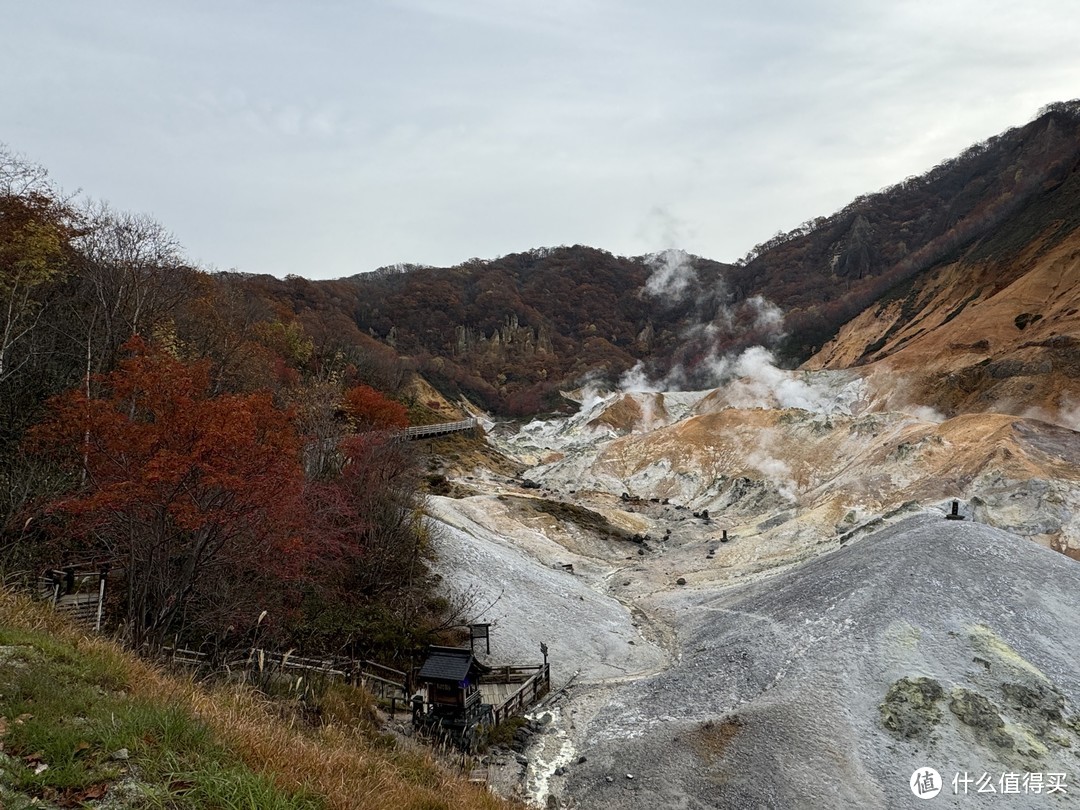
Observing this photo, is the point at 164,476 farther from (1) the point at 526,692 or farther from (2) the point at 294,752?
(1) the point at 526,692

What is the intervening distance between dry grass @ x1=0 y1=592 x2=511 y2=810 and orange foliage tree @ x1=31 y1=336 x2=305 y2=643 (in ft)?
12.9

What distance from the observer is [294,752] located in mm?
6676

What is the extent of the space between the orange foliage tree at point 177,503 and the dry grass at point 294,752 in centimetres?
393

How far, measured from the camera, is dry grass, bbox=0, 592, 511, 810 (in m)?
6.13

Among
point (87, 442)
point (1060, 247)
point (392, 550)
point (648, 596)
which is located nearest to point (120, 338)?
point (87, 442)

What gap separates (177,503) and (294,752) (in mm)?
9471

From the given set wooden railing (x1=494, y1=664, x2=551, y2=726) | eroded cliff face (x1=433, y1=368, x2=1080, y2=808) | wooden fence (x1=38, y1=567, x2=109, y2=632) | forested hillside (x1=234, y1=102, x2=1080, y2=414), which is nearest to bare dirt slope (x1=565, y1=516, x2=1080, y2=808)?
eroded cliff face (x1=433, y1=368, x2=1080, y2=808)

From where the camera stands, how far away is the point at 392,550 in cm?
2486

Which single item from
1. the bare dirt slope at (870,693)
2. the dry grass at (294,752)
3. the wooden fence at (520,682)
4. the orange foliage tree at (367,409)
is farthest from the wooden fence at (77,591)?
the orange foliage tree at (367,409)

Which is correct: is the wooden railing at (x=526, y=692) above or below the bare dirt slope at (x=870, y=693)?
below

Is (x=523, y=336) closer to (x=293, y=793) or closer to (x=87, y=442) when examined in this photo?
(x=87, y=442)

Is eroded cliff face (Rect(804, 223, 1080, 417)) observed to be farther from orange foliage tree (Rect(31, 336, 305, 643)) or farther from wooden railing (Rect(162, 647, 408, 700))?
orange foliage tree (Rect(31, 336, 305, 643))

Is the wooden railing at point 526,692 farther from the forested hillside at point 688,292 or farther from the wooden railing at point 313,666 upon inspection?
the forested hillside at point 688,292

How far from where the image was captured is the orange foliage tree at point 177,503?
1389 cm
